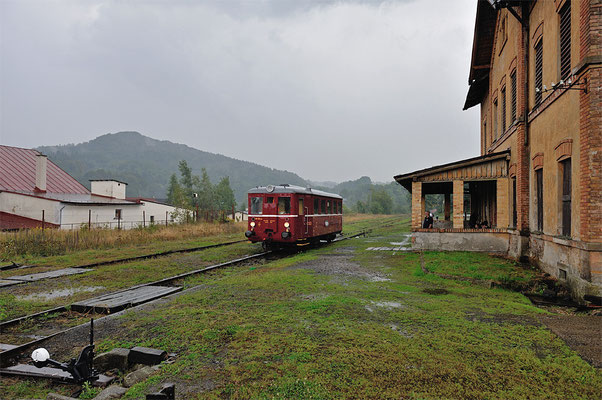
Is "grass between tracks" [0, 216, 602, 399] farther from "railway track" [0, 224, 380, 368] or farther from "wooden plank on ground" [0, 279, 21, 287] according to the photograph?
"wooden plank on ground" [0, 279, 21, 287]

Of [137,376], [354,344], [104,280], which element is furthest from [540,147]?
[104,280]

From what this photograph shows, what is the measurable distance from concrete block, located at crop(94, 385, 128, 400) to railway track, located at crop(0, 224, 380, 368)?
2188 mm

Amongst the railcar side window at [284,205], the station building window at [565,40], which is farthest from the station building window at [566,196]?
the railcar side window at [284,205]

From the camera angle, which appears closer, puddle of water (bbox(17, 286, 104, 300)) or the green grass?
the green grass

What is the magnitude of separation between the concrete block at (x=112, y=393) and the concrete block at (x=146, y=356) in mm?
728

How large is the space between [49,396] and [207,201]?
86.0 metres

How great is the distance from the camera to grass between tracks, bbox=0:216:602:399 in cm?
386

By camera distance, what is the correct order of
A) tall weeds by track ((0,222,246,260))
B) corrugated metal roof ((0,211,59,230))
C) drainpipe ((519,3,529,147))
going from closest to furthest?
drainpipe ((519,3,529,147)), tall weeds by track ((0,222,246,260)), corrugated metal roof ((0,211,59,230))

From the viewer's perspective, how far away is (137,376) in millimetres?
4223

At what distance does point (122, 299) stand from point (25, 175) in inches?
1229

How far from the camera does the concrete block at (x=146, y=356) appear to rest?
4.68 meters

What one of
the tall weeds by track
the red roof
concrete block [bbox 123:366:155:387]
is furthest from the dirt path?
the red roof

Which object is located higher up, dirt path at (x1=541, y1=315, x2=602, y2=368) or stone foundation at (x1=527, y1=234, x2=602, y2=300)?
stone foundation at (x1=527, y1=234, x2=602, y2=300)

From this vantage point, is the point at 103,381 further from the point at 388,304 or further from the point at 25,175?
the point at 25,175
